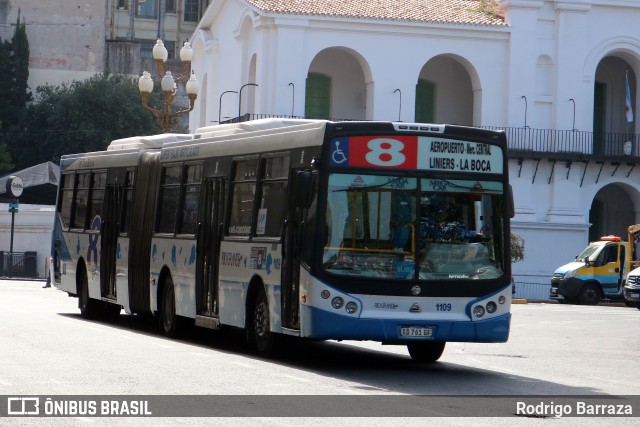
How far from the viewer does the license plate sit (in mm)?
15835

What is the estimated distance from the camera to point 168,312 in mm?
20922

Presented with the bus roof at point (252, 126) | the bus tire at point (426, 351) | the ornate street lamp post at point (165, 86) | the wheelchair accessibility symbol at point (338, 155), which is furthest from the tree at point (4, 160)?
the wheelchair accessibility symbol at point (338, 155)

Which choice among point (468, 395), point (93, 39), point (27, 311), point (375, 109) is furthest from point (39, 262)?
point (468, 395)

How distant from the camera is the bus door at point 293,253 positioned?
1620 centimetres

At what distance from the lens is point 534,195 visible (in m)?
51.1

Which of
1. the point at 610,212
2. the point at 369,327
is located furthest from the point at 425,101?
the point at 369,327

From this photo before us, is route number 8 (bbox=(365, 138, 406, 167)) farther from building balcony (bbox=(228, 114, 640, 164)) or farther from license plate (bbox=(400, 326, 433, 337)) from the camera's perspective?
building balcony (bbox=(228, 114, 640, 164))

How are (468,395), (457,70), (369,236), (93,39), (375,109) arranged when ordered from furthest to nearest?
(93,39)
(457,70)
(375,109)
(369,236)
(468,395)

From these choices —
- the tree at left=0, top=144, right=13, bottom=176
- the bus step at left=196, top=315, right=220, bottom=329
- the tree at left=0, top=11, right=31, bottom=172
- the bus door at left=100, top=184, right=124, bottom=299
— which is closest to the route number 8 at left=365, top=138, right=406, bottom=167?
the bus step at left=196, top=315, right=220, bottom=329

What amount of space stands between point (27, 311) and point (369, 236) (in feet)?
40.4

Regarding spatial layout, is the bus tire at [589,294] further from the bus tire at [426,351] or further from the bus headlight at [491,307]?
the bus headlight at [491,307]

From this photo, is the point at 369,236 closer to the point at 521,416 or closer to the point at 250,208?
the point at 250,208

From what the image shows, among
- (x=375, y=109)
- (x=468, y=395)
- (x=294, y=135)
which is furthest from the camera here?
(x=375, y=109)

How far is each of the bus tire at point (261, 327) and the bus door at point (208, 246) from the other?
1.17 m
